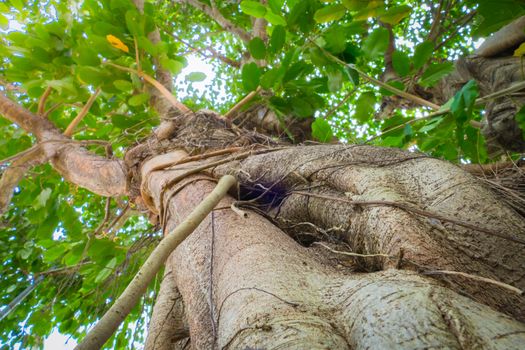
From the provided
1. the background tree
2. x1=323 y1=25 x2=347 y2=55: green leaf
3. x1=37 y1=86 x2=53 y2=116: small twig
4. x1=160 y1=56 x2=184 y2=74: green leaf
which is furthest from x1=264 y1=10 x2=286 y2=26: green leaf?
x1=37 y1=86 x2=53 y2=116: small twig

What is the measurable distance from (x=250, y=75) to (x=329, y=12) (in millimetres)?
627

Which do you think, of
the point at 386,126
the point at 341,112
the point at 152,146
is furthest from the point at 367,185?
the point at 341,112

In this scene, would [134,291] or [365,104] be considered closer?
[134,291]

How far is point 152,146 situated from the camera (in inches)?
75.7

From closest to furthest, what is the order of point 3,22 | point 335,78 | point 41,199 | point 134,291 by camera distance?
point 134,291, point 335,78, point 41,199, point 3,22

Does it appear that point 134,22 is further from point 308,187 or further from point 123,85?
point 308,187

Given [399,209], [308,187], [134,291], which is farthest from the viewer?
[308,187]

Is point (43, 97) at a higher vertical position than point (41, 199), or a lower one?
higher

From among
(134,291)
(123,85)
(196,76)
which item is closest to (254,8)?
(196,76)

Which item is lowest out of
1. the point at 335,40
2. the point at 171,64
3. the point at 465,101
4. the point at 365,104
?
the point at 465,101

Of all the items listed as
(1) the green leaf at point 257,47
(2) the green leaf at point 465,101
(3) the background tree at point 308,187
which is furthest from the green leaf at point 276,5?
(2) the green leaf at point 465,101

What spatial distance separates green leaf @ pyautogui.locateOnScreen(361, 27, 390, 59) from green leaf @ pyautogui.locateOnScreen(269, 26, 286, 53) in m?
0.41

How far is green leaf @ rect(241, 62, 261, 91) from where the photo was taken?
68.4 inches

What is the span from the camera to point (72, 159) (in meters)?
2.12
